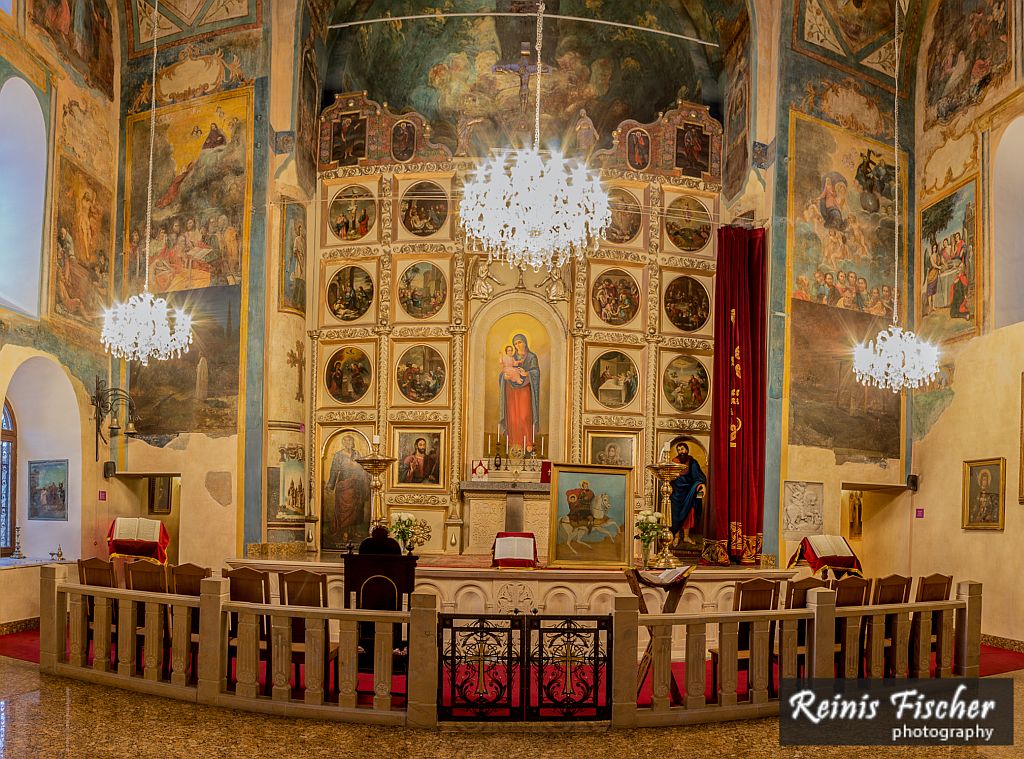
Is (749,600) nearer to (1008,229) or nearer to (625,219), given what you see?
(1008,229)

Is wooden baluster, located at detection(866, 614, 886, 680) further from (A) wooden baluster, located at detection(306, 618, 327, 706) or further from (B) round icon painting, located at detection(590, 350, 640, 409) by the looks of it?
(B) round icon painting, located at detection(590, 350, 640, 409)

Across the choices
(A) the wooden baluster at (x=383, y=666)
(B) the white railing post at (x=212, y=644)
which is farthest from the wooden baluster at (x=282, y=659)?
(A) the wooden baluster at (x=383, y=666)

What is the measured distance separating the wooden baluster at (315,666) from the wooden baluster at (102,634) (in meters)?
2.26

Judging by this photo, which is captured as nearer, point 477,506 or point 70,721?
point 70,721

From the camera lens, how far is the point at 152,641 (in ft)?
28.8

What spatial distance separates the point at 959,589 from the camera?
9.72m

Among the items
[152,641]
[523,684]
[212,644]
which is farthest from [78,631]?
[523,684]

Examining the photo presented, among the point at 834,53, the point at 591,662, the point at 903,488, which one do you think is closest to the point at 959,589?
the point at 591,662

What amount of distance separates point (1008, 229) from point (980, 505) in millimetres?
4095

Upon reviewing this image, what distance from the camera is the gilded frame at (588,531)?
1183 centimetres

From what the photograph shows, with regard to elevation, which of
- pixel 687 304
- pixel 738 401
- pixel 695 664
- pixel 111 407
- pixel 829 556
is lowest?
pixel 695 664

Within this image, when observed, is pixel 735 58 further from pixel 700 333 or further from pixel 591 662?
pixel 591 662

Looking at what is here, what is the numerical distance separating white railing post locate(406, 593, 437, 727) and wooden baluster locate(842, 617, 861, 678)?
3.66 meters

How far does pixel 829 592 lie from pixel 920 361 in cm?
651
